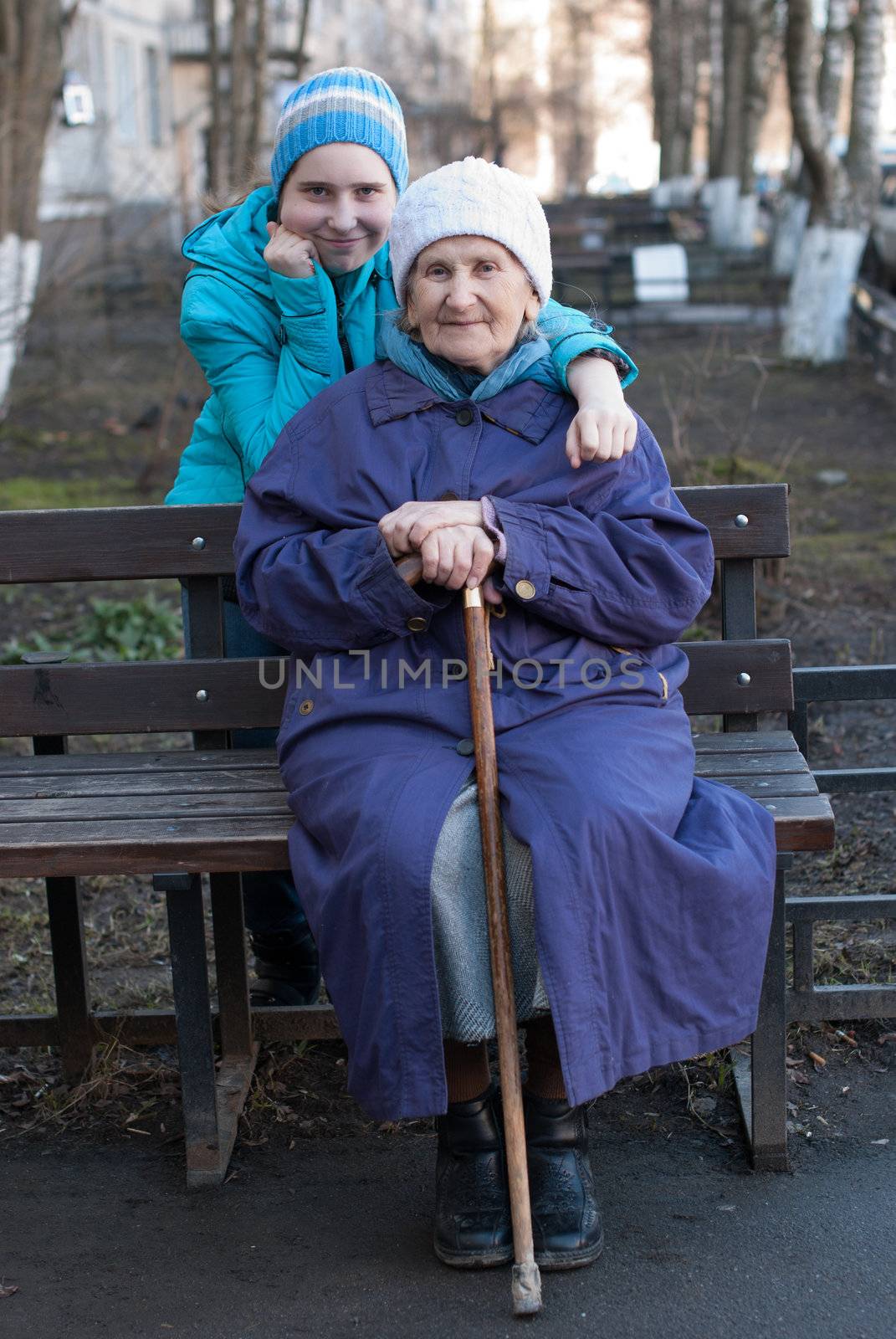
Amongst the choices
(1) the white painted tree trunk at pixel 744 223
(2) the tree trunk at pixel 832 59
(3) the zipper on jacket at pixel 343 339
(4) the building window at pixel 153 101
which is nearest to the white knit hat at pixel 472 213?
(3) the zipper on jacket at pixel 343 339

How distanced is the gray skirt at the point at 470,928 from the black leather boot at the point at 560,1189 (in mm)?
218

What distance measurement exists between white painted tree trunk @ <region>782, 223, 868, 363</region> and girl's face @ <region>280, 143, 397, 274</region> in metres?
12.1

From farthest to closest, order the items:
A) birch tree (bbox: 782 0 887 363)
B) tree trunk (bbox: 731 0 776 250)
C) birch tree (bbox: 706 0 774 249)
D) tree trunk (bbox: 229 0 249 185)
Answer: birch tree (bbox: 706 0 774 249), tree trunk (bbox: 731 0 776 250), tree trunk (bbox: 229 0 249 185), birch tree (bbox: 782 0 887 363)

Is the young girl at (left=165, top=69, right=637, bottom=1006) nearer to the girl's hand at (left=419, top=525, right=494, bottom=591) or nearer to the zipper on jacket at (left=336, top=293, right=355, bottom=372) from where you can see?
the zipper on jacket at (left=336, top=293, right=355, bottom=372)

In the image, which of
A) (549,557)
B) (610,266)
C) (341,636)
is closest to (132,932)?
(341,636)

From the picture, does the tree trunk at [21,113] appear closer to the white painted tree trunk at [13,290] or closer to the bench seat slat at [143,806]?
the white painted tree trunk at [13,290]

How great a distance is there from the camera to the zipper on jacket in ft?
9.97

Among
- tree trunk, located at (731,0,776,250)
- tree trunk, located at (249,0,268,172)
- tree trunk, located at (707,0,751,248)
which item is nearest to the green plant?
tree trunk, located at (249,0,268,172)

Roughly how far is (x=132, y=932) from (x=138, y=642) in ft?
7.01

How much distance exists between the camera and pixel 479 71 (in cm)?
3644

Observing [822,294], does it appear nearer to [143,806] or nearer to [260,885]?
[260,885]

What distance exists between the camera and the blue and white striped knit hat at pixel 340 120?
292 centimetres

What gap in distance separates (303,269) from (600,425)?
2.30 feet

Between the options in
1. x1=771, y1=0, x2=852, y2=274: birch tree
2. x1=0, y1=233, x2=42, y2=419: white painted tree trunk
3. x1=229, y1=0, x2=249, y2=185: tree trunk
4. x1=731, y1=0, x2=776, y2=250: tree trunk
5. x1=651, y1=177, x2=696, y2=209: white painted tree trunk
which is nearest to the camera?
x1=0, y1=233, x2=42, y2=419: white painted tree trunk
